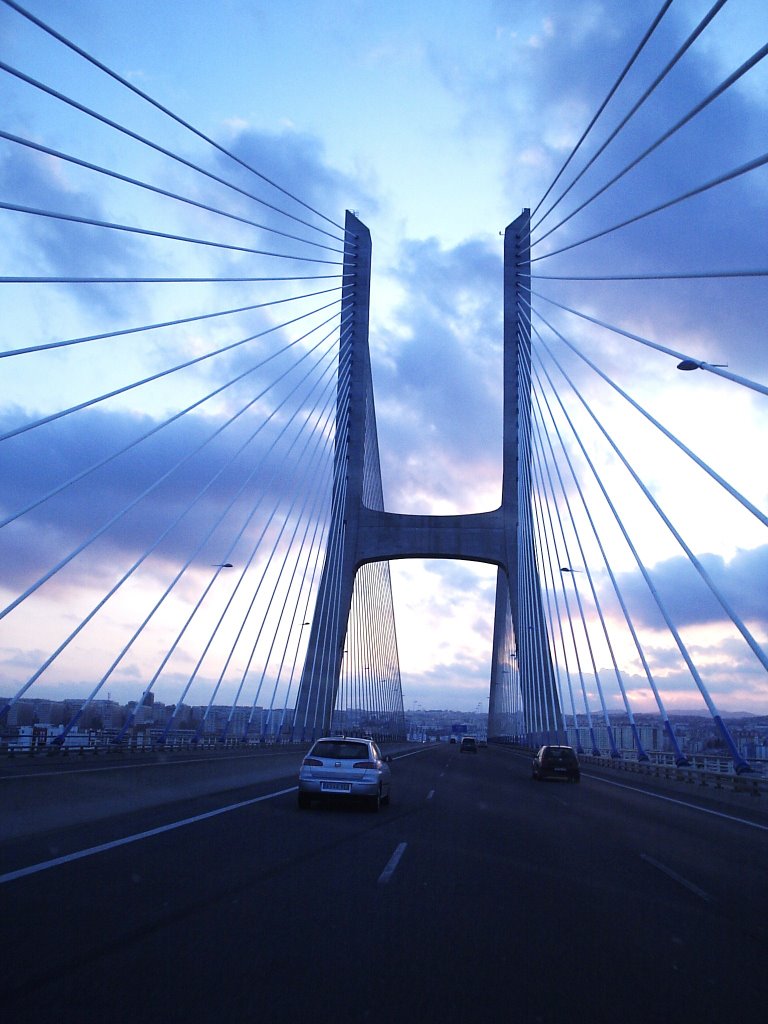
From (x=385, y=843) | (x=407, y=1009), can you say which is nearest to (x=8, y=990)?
(x=407, y=1009)

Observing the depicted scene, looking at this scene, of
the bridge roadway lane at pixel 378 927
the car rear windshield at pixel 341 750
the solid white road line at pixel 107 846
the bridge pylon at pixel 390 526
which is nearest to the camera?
the bridge roadway lane at pixel 378 927

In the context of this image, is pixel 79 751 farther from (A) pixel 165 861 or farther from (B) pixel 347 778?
(A) pixel 165 861

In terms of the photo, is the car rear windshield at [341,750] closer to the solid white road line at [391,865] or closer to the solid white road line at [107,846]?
the solid white road line at [107,846]

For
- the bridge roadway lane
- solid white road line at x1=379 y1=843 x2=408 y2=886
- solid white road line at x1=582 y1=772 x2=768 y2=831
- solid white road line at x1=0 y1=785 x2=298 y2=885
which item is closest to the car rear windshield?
solid white road line at x1=0 y1=785 x2=298 y2=885

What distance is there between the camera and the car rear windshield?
17047 mm

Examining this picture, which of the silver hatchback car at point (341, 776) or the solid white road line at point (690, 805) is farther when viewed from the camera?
the solid white road line at point (690, 805)

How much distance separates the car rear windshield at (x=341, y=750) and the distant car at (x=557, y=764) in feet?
45.0

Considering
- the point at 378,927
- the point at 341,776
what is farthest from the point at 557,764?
the point at 378,927

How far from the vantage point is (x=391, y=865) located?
34.1 feet

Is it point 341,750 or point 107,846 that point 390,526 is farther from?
point 107,846

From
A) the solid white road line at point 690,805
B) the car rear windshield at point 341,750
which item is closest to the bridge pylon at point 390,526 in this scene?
the solid white road line at point 690,805

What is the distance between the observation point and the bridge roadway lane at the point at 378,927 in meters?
5.36

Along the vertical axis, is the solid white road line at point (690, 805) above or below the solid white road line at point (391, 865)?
above

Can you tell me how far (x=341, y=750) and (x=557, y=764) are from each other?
570 inches
